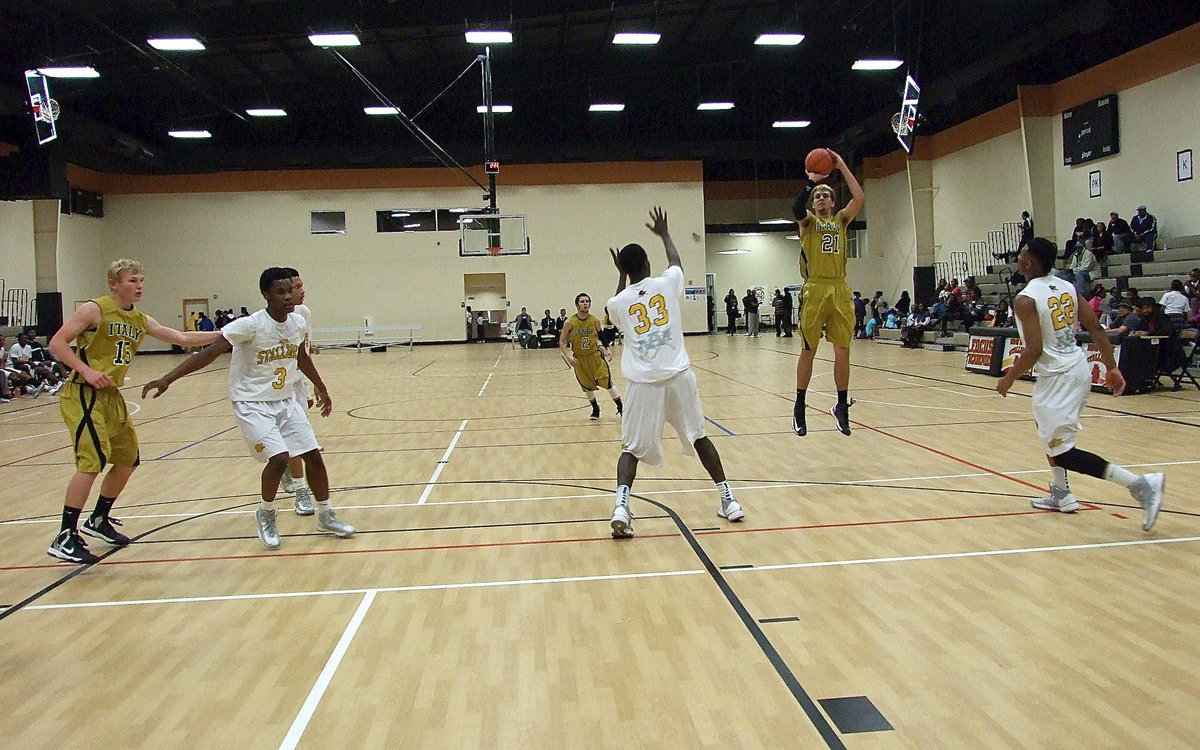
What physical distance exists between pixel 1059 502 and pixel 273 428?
493 cm

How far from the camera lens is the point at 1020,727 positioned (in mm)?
2756

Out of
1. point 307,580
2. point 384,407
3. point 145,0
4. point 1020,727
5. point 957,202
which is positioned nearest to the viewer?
point 1020,727

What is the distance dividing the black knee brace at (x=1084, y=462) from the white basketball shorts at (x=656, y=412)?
7.21 ft

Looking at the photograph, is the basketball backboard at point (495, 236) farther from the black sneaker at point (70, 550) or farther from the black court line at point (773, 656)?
the black court line at point (773, 656)

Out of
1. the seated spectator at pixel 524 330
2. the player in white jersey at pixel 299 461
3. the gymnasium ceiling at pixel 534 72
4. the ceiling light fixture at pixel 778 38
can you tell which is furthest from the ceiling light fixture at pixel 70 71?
the player in white jersey at pixel 299 461

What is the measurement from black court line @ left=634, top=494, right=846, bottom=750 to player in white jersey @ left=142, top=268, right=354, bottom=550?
2.34 metres

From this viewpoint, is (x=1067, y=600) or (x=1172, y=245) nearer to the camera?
(x=1067, y=600)

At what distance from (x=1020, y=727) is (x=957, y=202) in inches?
1095

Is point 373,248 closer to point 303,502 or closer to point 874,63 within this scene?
point 874,63

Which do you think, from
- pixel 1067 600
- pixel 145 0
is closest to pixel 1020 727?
pixel 1067 600

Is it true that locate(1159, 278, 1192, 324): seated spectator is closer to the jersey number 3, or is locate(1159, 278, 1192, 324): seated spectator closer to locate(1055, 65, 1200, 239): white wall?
locate(1055, 65, 1200, 239): white wall

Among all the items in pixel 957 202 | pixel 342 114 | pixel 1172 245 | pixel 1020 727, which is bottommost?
pixel 1020 727

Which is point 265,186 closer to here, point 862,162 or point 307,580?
point 862,162

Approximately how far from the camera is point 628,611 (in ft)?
13.1
